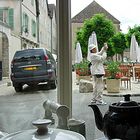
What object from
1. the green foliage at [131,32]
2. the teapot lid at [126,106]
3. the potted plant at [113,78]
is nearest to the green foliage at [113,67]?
the potted plant at [113,78]

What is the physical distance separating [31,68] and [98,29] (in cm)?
42

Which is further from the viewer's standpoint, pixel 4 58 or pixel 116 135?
pixel 4 58

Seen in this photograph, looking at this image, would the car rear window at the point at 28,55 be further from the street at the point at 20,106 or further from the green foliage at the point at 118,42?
the green foliage at the point at 118,42

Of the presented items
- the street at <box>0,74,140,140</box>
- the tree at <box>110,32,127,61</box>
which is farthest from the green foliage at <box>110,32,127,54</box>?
the street at <box>0,74,140,140</box>

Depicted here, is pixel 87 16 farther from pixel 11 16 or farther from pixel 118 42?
pixel 11 16

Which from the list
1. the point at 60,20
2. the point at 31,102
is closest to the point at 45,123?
the point at 60,20

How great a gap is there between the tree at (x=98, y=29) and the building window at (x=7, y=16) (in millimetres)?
360

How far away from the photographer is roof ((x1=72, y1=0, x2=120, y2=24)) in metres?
1.30

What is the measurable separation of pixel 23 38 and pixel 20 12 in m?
0.14

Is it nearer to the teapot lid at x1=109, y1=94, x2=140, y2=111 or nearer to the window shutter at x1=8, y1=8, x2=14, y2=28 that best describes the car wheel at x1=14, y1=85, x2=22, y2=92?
the window shutter at x1=8, y1=8, x2=14, y2=28

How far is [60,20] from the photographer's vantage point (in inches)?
46.7

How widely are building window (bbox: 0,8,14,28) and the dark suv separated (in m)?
0.17

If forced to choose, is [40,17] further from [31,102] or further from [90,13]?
[31,102]

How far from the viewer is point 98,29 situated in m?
1.45
